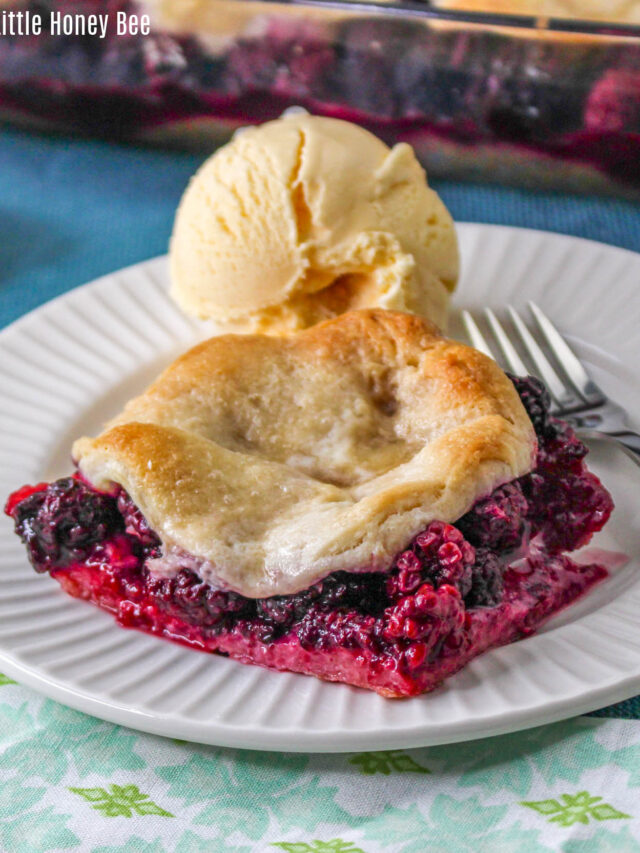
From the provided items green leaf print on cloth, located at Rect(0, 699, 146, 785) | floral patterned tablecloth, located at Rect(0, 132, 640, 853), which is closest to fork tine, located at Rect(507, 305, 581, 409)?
floral patterned tablecloth, located at Rect(0, 132, 640, 853)

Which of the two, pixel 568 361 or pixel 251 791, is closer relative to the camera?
pixel 251 791

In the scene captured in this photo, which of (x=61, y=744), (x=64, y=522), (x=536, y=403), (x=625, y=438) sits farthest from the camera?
(x=625, y=438)

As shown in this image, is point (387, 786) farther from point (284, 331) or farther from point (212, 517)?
point (284, 331)

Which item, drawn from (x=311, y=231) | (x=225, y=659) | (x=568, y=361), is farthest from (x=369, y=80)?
(x=225, y=659)

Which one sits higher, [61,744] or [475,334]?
[475,334]

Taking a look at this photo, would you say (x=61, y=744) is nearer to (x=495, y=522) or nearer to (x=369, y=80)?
(x=495, y=522)

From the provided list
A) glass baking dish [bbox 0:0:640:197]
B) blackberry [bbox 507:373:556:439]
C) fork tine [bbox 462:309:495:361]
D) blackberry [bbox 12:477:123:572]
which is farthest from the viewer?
glass baking dish [bbox 0:0:640:197]

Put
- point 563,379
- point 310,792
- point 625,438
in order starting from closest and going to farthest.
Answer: point 310,792 < point 625,438 < point 563,379

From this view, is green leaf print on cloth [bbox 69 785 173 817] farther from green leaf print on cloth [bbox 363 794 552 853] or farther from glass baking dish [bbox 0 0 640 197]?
Result: glass baking dish [bbox 0 0 640 197]
